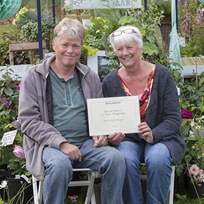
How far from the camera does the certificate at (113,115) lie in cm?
248

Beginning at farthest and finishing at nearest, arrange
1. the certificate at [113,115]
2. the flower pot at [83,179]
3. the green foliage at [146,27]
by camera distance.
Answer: the green foliage at [146,27] < the flower pot at [83,179] < the certificate at [113,115]

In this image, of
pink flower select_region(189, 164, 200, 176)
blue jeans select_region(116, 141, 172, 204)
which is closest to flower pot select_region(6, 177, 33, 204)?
blue jeans select_region(116, 141, 172, 204)

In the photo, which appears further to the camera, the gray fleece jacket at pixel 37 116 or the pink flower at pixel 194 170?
the pink flower at pixel 194 170

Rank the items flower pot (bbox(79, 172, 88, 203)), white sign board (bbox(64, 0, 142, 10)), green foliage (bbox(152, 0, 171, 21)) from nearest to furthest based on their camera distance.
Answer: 1. flower pot (bbox(79, 172, 88, 203))
2. white sign board (bbox(64, 0, 142, 10))
3. green foliage (bbox(152, 0, 171, 21))

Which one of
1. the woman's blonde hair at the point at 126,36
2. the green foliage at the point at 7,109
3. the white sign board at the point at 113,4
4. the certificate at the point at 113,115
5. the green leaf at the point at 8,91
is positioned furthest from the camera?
the white sign board at the point at 113,4

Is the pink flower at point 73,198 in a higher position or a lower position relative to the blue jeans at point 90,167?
lower

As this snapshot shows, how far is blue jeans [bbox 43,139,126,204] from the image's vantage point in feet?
7.36

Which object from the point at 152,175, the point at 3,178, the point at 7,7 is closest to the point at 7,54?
the point at 7,7

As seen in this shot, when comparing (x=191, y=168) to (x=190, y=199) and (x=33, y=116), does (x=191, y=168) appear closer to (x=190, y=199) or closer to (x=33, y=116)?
(x=190, y=199)

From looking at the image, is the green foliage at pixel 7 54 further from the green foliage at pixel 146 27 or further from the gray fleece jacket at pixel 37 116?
the gray fleece jacket at pixel 37 116

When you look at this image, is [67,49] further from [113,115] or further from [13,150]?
[13,150]

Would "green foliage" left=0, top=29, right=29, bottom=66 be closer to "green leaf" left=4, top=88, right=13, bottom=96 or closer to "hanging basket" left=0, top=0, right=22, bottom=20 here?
"green leaf" left=4, top=88, right=13, bottom=96

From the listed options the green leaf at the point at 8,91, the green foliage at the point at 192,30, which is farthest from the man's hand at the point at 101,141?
the green foliage at the point at 192,30

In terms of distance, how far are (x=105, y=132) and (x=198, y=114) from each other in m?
1.69
